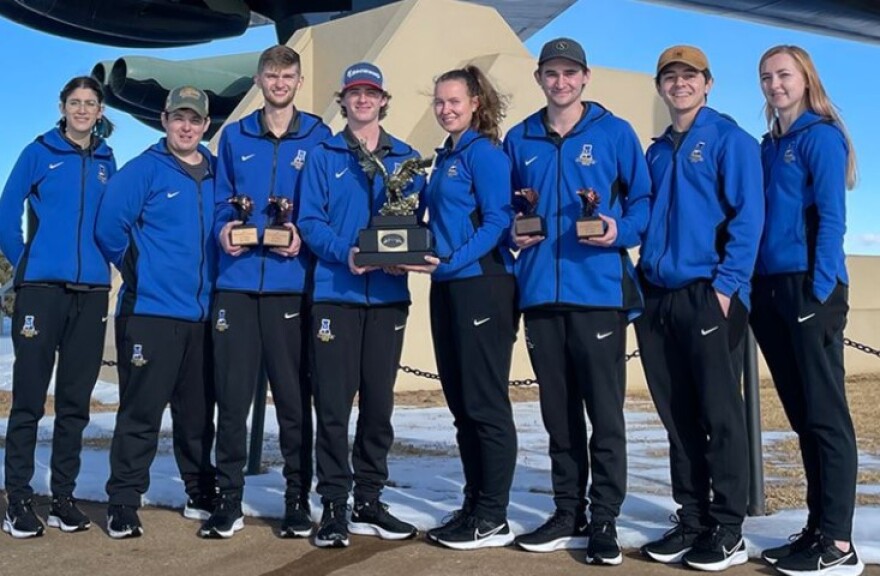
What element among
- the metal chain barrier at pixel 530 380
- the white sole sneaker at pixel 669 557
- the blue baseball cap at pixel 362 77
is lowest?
the white sole sneaker at pixel 669 557

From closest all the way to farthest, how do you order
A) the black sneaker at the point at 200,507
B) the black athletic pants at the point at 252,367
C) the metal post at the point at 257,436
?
the black athletic pants at the point at 252,367
the black sneaker at the point at 200,507
the metal post at the point at 257,436

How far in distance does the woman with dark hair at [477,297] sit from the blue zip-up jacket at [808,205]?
100 cm

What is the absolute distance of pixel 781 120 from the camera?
3.43 m

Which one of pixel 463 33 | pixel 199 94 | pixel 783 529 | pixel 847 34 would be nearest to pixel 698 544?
pixel 783 529

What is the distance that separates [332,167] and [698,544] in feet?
6.78

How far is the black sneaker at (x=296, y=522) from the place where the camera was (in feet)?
12.4

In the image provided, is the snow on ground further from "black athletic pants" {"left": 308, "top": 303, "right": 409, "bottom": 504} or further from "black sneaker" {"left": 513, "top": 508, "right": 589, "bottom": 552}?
"black athletic pants" {"left": 308, "top": 303, "right": 409, "bottom": 504}

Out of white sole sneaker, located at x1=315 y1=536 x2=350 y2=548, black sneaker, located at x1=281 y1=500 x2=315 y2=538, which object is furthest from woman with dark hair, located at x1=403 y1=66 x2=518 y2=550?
black sneaker, located at x1=281 y1=500 x2=315 y2=538

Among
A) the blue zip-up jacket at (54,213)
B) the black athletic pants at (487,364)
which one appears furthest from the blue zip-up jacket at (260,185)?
the black athletic pants at (487,364)

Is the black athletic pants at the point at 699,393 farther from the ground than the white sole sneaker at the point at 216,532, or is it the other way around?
the black athletic pants at the point at 699,393

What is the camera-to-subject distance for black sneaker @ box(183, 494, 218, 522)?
4.15 meters

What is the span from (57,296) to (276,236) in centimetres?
105

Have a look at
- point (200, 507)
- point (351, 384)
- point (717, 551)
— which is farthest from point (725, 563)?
point (200, 507)

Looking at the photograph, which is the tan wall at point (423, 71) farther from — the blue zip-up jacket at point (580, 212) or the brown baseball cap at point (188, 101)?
the blue zip-up jacket at point (580, 212)
